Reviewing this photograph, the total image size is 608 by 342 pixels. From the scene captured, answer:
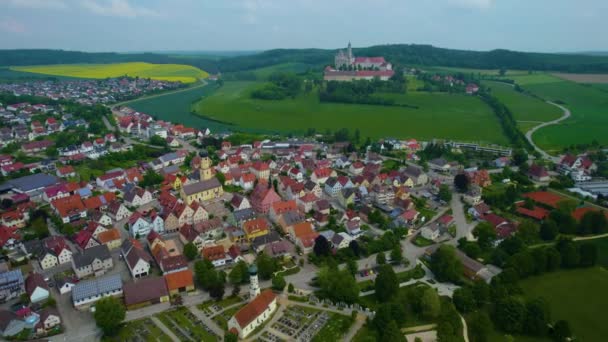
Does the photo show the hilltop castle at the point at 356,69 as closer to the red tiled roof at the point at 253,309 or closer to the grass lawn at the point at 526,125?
the grass lawn at the point at 526,125

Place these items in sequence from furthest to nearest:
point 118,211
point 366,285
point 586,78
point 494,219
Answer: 1. point 586,78
2. point 118,211
3. point 494,219
4. point 366,285

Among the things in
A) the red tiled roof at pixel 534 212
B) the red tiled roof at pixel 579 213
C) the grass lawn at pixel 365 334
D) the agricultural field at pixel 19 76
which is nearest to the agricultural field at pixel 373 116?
the red tiled roof at pixel 579 213

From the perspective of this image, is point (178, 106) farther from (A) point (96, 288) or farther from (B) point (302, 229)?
(A) point (96, 288)

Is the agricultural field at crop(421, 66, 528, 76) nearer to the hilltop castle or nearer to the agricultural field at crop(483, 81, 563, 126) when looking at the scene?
the hilltop castle

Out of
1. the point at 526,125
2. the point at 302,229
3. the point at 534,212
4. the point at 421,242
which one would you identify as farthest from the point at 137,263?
the point at 526,125

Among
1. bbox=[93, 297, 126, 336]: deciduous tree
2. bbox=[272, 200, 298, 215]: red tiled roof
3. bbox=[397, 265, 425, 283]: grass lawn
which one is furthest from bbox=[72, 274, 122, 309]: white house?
bbox=[397, 265, 425, 283]: grass lawn

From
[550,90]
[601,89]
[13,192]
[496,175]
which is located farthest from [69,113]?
[601,89]
